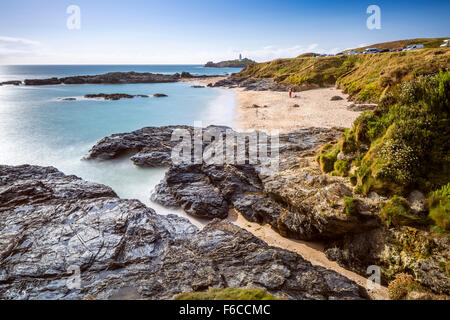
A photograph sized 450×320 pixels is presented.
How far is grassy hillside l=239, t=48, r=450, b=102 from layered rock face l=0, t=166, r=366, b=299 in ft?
34.3

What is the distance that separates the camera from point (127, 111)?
A: 129 feet

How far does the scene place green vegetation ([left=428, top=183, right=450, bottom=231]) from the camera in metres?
6.52

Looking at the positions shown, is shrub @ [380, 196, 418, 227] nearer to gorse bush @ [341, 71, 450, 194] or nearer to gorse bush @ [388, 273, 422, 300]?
gorse bush @ [341, 71, 450, 194]

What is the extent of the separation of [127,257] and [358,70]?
1946 inches

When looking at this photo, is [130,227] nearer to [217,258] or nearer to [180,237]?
[180,237]

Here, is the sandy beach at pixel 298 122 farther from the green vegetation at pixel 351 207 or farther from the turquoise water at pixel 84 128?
the turquoise water at pixel 84 128

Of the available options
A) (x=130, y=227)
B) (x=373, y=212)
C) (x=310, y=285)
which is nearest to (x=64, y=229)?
(x=130, y=227)

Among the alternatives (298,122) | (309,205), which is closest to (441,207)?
(309,205)

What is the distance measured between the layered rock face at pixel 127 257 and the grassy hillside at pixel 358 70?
34.3ft

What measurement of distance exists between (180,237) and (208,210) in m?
3.01

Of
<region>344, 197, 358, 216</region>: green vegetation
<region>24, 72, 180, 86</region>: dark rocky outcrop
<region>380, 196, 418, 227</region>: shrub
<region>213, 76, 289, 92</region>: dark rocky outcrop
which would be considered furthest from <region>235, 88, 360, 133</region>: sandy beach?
<region>24, 72, 180, 86</region>: dark rocky outcrop

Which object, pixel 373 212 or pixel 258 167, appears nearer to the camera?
pixel 373 212

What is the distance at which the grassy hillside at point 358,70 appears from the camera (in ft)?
91.5

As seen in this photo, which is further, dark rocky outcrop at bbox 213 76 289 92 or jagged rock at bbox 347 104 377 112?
dark rocky outcrop at bbox 213 76 289 92
